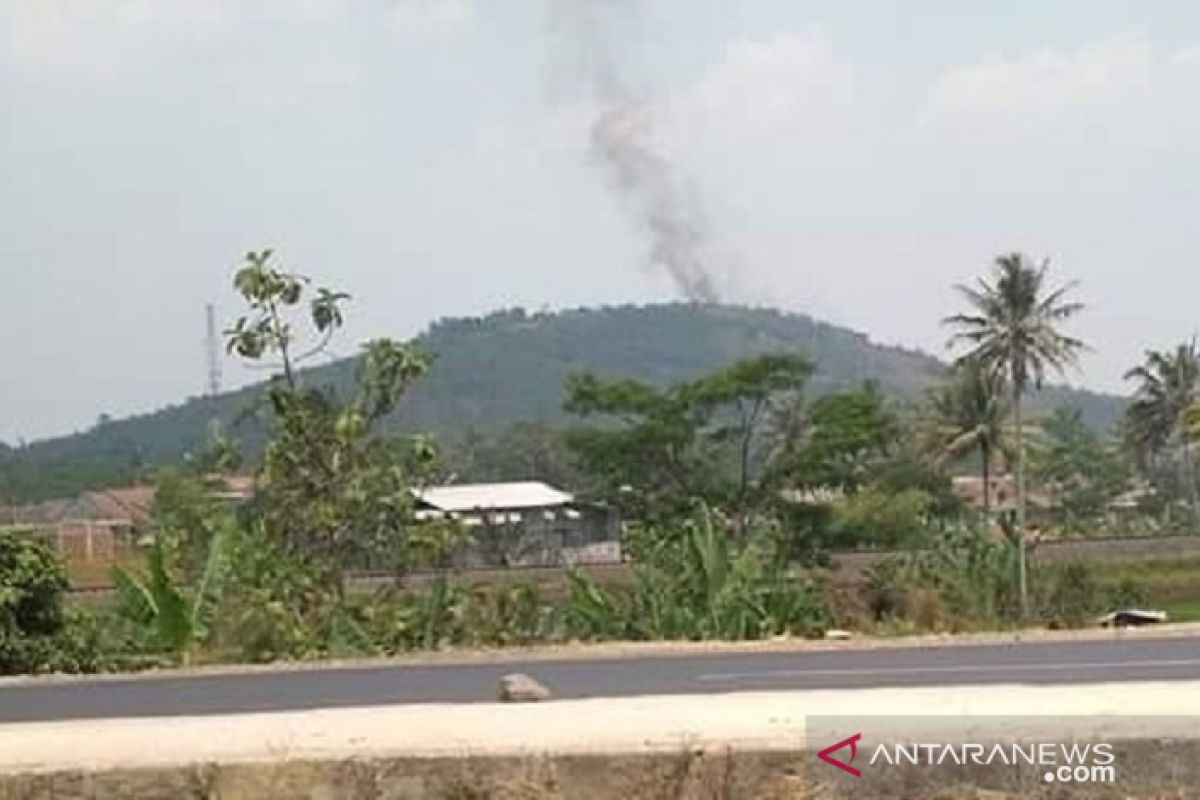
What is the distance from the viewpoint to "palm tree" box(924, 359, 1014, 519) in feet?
228

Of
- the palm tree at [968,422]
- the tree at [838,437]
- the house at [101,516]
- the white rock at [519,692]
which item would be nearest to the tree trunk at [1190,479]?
the palm tree at [968,422]

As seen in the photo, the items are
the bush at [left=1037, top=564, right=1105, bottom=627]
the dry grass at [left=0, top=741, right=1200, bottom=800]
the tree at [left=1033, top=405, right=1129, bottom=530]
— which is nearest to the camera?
the dry grass at [left=0, top=741, right=1200, bottom=800]

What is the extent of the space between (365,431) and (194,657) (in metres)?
5.81

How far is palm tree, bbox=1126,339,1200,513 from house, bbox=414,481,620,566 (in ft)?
86.5

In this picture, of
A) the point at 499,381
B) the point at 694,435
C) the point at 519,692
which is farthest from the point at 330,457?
→ the point at 499,381

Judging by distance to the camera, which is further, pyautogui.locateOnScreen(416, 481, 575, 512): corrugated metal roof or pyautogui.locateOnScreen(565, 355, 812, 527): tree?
pyautogui.locateOnScreen(416, 481, 575, 512): corrugated metal roof

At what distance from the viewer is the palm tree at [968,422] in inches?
2734

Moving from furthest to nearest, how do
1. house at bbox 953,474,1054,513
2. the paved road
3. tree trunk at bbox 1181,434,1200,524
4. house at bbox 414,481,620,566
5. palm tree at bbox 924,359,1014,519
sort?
1. tree trunk at bbox 1181,434,1200,524
2. house at bbox 953,474,1054,513
3. palm tree at bbox 924,359,1014,519
4. house at bbox 414,481,620,566
5. the paved road

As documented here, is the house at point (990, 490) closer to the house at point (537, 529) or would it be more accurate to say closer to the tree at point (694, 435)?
the tree at point (694, 435)

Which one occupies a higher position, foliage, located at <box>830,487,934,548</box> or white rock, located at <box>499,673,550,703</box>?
foliage, located at <box>830,487,934,548</box>

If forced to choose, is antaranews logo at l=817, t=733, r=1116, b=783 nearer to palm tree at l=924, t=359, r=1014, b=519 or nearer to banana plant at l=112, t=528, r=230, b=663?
banana plant at l=112, t=528, r=230, b=663

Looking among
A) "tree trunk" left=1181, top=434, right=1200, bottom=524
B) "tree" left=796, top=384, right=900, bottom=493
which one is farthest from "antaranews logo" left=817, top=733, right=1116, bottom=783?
"tree trunk" left=1181, top=434, right=1200, bottom=524

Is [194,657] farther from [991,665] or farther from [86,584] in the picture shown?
[86,584]

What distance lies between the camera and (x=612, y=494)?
56.1m
